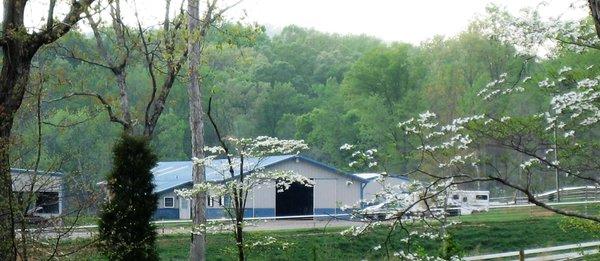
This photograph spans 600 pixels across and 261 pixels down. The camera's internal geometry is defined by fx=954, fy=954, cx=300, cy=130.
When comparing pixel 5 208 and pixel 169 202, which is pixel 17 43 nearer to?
pixel 5 208

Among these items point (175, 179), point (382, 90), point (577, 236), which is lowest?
point (577, 236)

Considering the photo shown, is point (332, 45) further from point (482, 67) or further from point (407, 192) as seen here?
point (407, 192)

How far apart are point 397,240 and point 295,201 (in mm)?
12424

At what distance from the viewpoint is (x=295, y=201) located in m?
41.4

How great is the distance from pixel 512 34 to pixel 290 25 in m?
75.9

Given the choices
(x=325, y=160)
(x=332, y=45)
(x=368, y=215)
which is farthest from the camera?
(x=332, y=45)

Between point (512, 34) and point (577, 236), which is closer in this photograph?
point (512, 34)

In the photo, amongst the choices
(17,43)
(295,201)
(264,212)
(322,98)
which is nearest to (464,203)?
(17,43)

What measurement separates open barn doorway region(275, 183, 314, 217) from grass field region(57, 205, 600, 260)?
23.7 feet

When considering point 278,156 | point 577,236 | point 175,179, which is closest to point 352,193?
point 278,156

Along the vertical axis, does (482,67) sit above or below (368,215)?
above

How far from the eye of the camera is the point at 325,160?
5947 cm

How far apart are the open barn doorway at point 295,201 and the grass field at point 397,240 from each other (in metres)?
7.21

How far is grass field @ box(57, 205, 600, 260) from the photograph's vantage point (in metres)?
26.3
